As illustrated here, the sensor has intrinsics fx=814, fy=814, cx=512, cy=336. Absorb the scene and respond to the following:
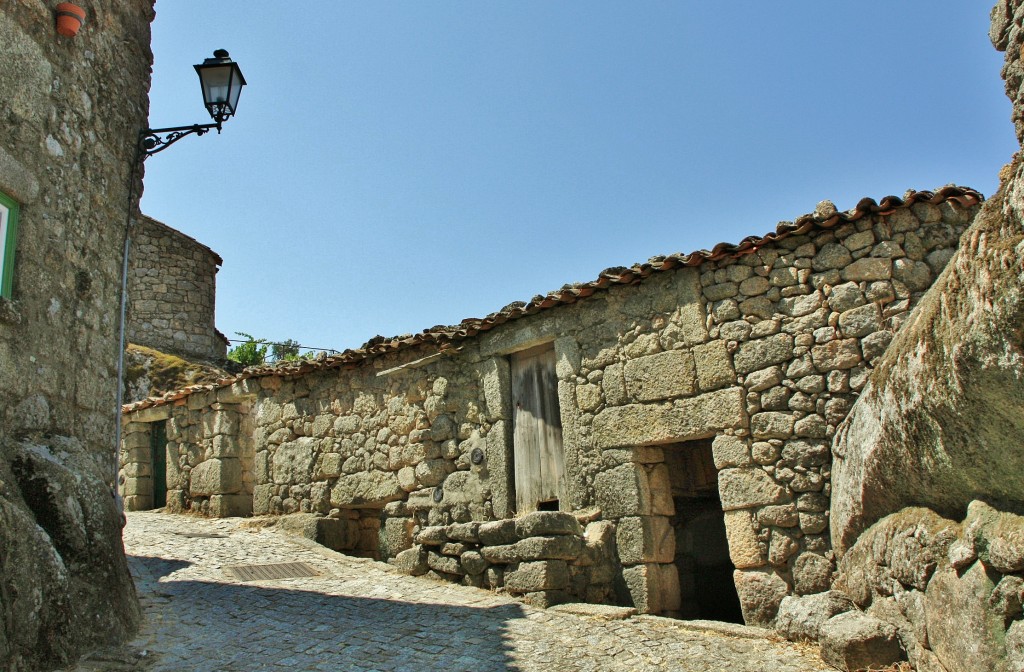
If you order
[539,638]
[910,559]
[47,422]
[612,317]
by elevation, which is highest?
[612,317]

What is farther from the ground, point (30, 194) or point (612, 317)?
point (30, 194)

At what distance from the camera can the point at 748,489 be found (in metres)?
6.18

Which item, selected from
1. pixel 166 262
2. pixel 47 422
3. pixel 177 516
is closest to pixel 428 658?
pixel 47 422

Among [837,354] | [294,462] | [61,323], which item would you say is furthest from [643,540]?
[294,462]

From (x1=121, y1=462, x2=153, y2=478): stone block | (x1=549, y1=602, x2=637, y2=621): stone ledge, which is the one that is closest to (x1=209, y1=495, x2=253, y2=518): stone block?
(x1=121, y1=462, x2=153, y2=478): stone block

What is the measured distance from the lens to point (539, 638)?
216 inches

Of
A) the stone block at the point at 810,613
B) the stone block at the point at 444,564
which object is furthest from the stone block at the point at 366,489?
the stone block at the point at 810,613

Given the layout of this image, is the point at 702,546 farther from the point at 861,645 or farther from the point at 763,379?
the point at 861,645

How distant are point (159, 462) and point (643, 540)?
7532mm

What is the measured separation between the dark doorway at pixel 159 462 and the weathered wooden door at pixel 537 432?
585 centimetres

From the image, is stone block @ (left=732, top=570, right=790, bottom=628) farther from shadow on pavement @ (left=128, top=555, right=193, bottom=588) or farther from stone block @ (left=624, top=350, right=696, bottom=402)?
shadow on pavement @ (left=128, top=555, right=193, bottom=588)

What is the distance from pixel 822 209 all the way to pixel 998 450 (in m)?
2.88

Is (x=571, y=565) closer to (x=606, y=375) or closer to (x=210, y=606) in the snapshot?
(x=606, y=375)

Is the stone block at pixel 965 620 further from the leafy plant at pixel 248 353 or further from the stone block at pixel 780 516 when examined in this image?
the leafy plant at pixel 248 353
